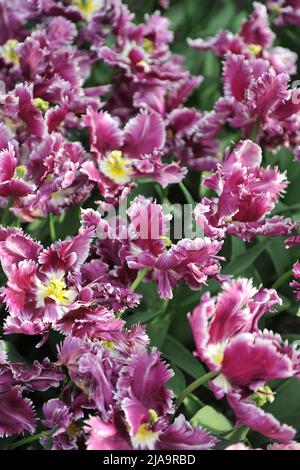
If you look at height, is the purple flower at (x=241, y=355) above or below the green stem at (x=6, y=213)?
above

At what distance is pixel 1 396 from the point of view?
106cm

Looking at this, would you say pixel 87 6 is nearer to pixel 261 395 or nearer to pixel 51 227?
pixel 51 227

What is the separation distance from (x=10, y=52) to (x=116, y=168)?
0.37 metres

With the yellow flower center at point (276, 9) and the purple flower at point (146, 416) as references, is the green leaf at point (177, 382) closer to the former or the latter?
the purple flower at point (146, 416)

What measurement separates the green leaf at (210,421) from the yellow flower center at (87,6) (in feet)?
3.01

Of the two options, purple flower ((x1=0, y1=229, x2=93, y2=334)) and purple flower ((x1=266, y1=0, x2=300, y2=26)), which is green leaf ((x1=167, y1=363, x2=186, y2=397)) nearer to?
purple flower ((x1=0, y1=229, x2=93, y2=334))

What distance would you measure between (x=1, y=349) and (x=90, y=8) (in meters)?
0.88

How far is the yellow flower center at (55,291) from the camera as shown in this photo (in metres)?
1.09

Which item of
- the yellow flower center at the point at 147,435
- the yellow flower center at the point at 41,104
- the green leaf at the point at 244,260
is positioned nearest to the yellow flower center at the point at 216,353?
the yellow flower center at the point at 147,435

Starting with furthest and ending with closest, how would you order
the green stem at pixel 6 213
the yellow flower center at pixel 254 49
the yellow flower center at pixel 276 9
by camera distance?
the yellow flower center at pixel 276 9 → the yellow flower center at pixel 254 49 → the green stem at pixel 6 213

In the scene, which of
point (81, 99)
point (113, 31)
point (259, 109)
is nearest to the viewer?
point (259, 109)

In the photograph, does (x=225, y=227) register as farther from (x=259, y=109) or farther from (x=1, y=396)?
(x=1, y=396)

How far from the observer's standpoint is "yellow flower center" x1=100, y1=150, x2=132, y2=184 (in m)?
1.33
